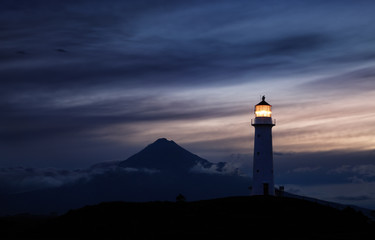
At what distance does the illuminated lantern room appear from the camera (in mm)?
77438

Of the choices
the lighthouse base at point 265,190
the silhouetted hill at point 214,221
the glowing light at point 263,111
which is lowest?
the silhouetted hill at point 214,221

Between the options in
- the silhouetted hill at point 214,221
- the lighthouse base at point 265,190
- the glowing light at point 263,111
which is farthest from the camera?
the glowing light at point 263,111

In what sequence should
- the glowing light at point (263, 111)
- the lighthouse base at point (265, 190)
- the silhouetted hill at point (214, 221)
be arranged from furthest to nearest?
the glowing light at point (263, 111) → the lighthouse base at point (265, 190) → the silhouetted hill at point (214, 221)

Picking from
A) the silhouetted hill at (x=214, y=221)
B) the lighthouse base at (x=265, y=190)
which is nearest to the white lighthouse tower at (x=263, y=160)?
the lighthouse base at (x=265, y=190)

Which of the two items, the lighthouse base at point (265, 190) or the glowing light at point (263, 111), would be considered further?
the glowing light at point (263, 111)

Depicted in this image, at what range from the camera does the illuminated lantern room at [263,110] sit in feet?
254

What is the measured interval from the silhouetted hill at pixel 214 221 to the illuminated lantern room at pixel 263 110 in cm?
1242

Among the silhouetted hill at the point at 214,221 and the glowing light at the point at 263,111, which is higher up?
the glowing light at the point at 263,111

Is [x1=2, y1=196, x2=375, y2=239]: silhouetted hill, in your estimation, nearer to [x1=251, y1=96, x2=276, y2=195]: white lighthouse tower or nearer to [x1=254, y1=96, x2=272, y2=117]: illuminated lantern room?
[x1=251, y1=96, x2=276, y2=195]: white lighthouse tower

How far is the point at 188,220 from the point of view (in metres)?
61.9

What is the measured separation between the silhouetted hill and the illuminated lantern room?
1242 cm

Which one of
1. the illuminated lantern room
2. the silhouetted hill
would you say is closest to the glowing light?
the illuminated lantern room

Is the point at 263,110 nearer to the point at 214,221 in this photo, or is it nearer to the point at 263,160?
the point at 263,160

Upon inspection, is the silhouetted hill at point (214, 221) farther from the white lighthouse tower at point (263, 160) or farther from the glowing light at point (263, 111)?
the glowing light at point (263, 111)
